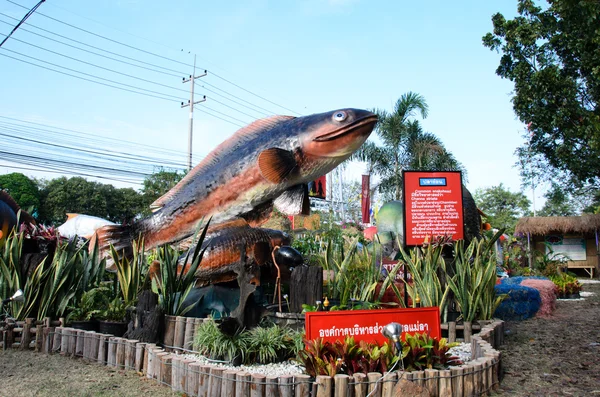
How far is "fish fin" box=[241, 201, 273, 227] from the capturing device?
5.91m

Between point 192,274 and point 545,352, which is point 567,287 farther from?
point 192,274

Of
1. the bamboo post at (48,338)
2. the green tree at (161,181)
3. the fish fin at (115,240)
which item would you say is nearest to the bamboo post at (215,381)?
the bamboo post at (48,338)

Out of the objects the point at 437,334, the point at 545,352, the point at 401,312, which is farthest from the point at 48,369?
the point at 545,352

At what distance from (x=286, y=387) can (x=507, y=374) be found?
195 cm

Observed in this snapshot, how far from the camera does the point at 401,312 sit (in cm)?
362

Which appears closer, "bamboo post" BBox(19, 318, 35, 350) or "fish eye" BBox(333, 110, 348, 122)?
"bamboo post" BBox(19, 318, 35, 350)

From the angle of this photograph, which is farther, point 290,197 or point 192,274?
point 290,197

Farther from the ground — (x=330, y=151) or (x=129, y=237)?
(x=330, y=151)

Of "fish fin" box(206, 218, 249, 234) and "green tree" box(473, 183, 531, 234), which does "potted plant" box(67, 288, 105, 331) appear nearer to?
"fish fin" box(206, 218, 249, 234)

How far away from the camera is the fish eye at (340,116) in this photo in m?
5.35

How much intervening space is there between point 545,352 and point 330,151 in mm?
2920

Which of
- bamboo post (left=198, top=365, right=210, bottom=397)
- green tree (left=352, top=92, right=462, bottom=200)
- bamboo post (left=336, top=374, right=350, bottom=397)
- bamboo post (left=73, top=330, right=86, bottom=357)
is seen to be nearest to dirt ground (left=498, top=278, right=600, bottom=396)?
bamboo post (left=336, top=374, right=350, bottom=397)

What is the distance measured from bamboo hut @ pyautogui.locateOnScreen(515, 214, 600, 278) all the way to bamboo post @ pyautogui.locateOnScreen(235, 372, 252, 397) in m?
19.3

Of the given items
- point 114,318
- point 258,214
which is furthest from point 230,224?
point 114,318
